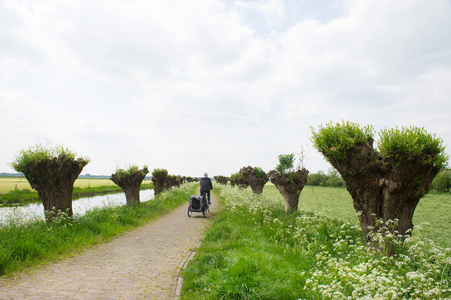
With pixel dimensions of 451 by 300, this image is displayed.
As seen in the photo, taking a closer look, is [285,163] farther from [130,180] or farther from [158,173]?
[158,173]

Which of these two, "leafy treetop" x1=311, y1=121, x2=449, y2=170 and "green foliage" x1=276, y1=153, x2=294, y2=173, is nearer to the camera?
"leafy treetop" x1=311, y1=121, x2=449, y2=170

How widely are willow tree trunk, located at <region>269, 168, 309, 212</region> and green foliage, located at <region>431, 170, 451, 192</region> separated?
2522cm

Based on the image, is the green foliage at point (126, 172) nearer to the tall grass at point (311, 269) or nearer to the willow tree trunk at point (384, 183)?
the tall grass at point (311, 269)

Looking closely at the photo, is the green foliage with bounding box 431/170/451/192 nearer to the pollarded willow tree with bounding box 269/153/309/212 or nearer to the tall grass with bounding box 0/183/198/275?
the pollarded willow tree with bounding box 269/153/309/212

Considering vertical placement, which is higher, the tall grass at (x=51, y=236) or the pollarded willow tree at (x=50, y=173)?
the pollarded willow tree at (x=50, y=173)

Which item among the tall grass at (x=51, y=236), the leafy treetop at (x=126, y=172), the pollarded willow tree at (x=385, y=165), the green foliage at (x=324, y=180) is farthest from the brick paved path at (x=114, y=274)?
the green foliage at (x=324, y=180)

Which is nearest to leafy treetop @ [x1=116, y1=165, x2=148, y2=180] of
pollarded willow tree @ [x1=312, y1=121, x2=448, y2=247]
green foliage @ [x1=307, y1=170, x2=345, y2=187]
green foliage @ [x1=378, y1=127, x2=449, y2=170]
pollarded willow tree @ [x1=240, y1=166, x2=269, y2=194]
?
pollarded willow tree @ [x1=240, y1=166, x2=269, y2=194]

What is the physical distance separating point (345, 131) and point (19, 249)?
8.83 m

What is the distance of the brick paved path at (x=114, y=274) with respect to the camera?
4.75 meters

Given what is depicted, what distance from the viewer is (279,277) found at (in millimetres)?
5070

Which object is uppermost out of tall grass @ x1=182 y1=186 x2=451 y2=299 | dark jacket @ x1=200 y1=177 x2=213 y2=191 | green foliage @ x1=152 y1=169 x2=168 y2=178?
green foliage @ x1=152 y1=169 x2=168 y2=178

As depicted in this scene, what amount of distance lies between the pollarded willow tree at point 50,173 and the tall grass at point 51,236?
0.78m

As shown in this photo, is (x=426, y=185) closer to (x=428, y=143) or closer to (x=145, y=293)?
(x=428, y=143)

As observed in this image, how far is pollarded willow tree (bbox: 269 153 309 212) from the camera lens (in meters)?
13.4
